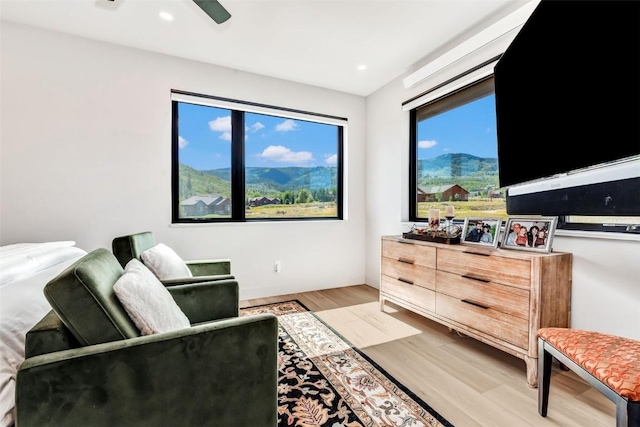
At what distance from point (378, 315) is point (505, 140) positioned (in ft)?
6.10

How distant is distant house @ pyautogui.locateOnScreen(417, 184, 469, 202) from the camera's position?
272cm

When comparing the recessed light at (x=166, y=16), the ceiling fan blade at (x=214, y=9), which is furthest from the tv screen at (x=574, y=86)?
the recessed light at (x=166, y=16)

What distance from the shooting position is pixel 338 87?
3.51 m

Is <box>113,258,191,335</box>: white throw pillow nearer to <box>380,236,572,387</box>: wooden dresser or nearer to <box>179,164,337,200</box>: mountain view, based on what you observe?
<box>380,236,572,387</box>: wooden dresser

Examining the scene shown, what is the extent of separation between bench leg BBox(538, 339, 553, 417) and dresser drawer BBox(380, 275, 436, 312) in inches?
36.1

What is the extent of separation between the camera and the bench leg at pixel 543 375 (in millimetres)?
1340

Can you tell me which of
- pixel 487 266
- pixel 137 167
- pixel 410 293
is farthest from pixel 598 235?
pixel 137 167

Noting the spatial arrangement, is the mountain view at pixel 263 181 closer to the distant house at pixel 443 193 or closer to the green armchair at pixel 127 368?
the distant house at pixel 443 193

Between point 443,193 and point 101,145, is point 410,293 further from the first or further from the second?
point 101,145

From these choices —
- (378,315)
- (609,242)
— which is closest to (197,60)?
(378,315)

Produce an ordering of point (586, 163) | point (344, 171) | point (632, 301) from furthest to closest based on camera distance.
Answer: point (344, 171) → point (632, 301) → point (586, 163)

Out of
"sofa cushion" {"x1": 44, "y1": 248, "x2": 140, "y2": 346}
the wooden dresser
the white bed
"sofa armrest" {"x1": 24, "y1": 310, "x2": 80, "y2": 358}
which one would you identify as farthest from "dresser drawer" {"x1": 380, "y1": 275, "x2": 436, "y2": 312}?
the white bed

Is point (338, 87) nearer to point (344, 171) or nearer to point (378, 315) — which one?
point (344, 171)

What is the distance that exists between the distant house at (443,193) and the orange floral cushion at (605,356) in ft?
5.14
